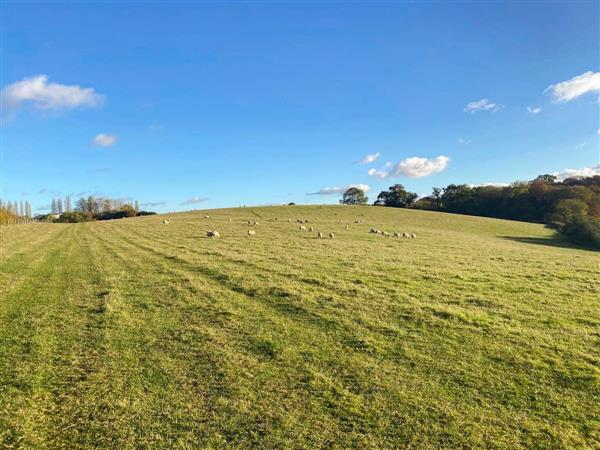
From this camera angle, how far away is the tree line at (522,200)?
63969 millimetres

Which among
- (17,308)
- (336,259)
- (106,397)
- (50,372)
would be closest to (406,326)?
(106,397)

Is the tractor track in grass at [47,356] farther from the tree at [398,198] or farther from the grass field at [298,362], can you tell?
the tree at [398,198]

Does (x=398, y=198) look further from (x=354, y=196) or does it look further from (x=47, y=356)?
(x=47, y=356)

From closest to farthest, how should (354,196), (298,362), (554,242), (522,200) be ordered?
(298,362), (554,242), (522,200), (354,196)

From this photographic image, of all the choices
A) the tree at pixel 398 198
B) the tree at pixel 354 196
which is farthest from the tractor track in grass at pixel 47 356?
the tree at pixel 354 196

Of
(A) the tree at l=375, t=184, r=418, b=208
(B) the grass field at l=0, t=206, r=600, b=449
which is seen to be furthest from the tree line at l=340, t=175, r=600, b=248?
(B) the grass field at l=0, t=206, r=600, b=449

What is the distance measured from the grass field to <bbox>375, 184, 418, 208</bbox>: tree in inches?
4331

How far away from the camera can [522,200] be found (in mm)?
93812

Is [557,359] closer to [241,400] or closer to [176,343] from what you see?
[241,400]

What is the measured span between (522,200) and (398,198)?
3907 centimetres

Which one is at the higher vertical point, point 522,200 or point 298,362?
point 522,200

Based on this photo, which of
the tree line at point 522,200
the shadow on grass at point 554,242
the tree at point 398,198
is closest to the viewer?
the shadow on grass at point 554,242

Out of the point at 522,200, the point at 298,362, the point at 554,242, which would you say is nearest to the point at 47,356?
the point at 298,362

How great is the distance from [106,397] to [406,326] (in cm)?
740
